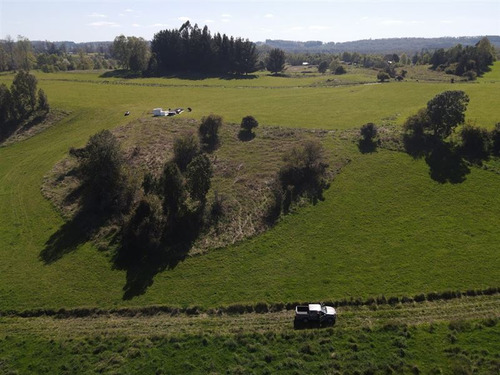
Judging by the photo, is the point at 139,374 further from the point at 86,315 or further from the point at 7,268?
the point at 7,268

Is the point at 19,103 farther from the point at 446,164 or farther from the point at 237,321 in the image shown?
the point at 446,164

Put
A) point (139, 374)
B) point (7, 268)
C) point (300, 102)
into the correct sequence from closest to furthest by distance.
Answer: point (139, 374) → point (7, 268) → point (300, 102)

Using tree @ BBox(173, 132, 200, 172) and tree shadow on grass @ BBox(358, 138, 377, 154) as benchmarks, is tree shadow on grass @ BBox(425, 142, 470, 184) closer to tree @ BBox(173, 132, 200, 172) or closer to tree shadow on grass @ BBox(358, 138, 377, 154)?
tree shadow on grass @ BBox(358, 138, 377, 154)

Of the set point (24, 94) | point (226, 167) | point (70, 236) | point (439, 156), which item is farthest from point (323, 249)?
Result: point (24, 94)

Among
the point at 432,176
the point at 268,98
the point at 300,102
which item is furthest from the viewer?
the point at 268,98

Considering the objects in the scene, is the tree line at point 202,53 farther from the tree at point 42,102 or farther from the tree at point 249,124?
the tree at point 249,124

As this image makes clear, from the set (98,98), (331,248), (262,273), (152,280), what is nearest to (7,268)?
(152,280)
